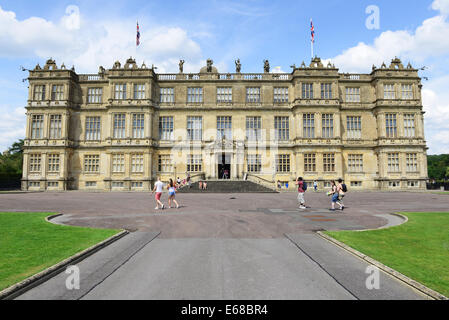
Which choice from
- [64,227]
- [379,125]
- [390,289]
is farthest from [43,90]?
[379,125]

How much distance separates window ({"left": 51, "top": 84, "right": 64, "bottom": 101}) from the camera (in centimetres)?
3684

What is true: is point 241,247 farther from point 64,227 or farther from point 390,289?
point 64,227

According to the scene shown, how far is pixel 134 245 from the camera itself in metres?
7.36

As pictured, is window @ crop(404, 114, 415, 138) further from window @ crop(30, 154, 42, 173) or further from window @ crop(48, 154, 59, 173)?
window @ crop(30, 154, 42, 173)

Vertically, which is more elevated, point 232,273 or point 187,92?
point 187,92

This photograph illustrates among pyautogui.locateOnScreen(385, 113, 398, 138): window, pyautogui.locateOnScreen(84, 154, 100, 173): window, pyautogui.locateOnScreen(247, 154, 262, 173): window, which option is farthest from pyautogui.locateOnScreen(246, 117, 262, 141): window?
pyautogui.locateOnScreen(84, 154, 100, 173): window

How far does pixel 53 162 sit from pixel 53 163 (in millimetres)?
155

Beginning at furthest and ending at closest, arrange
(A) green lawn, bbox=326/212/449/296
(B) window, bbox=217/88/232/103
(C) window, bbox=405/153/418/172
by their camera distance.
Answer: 1. (B) window, bbox=217/88/232/103
2. (C) window, bbox=405/153/418/172
3. (A) green lawn, bbox=326/212/449/296

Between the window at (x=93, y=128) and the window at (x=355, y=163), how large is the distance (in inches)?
1544

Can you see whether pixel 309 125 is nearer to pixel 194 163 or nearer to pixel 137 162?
pixel 194 163

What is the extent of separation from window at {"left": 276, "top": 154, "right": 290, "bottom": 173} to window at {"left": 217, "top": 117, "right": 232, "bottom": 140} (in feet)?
27.3

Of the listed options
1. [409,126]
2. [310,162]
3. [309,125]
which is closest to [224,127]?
[309,125]

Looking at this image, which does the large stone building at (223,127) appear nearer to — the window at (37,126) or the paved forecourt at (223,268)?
the window at (37,126)
